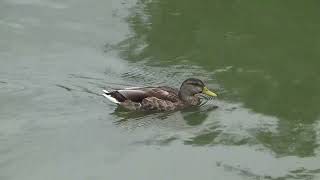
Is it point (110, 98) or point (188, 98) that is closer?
point (110, 98)

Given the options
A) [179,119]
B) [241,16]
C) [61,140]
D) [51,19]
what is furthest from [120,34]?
[61,140]

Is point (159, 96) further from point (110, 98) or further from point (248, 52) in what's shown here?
point (248, 52)

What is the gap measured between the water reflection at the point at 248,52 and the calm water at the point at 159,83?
0.06ft

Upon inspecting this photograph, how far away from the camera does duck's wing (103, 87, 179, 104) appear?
386 inches

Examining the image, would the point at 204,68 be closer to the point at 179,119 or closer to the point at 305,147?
the point at 179,119

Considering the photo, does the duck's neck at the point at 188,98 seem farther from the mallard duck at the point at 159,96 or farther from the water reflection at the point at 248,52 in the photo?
the water reflection at the point at 248,52

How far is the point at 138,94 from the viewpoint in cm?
982

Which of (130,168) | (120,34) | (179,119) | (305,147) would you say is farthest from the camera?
(120,34)

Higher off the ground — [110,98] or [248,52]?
[248,52]

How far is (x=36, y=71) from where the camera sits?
10883mm

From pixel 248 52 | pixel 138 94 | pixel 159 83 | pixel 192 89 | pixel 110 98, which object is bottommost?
pixel 110 98

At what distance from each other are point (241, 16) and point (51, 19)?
315cm

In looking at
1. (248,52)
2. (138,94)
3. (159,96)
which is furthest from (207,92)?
(248,52)

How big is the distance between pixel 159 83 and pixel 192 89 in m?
0.85
